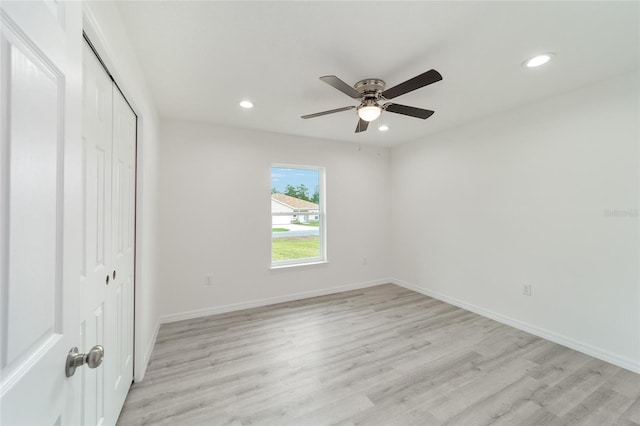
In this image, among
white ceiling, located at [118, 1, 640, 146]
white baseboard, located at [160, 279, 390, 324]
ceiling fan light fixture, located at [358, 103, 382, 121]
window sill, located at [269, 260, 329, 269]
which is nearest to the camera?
white ceiling, located at [118, 1, 640, 146]

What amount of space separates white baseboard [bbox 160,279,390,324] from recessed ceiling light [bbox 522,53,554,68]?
3559 mm

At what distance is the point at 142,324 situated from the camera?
214 centimetres

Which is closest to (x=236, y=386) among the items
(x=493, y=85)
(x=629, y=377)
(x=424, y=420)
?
(x=424, y=420)

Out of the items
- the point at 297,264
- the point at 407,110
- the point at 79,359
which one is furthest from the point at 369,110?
the point at 297,264

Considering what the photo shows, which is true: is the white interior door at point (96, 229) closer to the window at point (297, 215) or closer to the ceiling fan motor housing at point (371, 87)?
the ceiling fan motor housing at point (371, 87)

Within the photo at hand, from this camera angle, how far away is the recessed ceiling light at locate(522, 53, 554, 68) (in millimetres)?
1997

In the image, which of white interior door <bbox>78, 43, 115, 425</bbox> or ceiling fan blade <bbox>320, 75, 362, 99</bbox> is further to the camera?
→ ceiling fan blade <bbox>320, 75, 362, 99</bbox>

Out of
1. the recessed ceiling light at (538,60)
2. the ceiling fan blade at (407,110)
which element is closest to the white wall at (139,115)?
the ceiling fan blade at (407,110)

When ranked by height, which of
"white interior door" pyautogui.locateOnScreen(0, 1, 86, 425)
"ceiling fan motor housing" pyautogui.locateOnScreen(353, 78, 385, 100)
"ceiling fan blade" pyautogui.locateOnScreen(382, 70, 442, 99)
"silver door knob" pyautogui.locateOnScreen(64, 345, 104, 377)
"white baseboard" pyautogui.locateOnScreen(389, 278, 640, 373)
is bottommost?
"white baseboard" pyautogui.locateOnScreen(389, 278, 640, 373)

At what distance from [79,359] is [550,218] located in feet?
12.2

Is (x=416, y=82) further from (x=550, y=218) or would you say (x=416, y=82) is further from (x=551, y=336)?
(x=551, y=336)

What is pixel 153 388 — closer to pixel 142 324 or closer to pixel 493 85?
pixel 142 324

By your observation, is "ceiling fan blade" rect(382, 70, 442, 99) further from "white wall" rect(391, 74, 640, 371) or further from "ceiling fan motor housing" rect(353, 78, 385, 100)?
"white wall" rect(391, 74, 640, 371)

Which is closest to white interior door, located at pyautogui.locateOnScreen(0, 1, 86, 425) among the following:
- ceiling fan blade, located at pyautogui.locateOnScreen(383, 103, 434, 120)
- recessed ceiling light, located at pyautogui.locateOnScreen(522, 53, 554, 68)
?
ceiling fan blade, located at pyautogui.locateOnScreen(383, 103, 434, 120)
